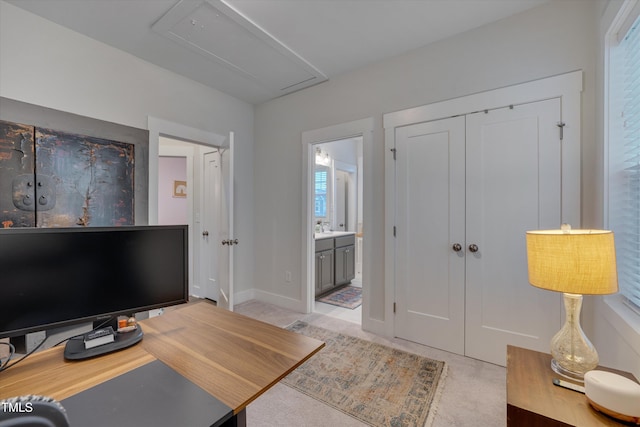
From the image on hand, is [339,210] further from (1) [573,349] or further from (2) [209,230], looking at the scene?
(1) [573,349]

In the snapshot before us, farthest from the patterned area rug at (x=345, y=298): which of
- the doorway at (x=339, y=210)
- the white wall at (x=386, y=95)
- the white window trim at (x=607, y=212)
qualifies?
the white window trim at (x=607, y=212)

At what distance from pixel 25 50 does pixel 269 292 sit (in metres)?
3.21

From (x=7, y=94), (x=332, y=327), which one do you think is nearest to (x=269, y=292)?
(x=332, y=327)

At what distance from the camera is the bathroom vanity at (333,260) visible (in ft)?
12.4

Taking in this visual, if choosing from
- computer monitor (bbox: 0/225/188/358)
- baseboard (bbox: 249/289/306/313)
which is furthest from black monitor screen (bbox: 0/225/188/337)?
baseboard (bbox: 249/289/306/313)

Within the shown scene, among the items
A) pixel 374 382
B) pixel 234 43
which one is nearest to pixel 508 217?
pixel 374 382

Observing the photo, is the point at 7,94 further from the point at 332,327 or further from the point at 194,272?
the point at 332,327

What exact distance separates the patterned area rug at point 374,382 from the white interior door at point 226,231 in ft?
4.12

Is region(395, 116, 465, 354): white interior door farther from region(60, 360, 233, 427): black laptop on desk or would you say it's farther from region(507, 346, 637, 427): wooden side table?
region(60, 360, 233, 427): black laptop on desk

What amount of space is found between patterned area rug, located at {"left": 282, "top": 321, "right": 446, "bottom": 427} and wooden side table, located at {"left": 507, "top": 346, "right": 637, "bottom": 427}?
0.73 meters

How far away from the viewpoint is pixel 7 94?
1.98 meters

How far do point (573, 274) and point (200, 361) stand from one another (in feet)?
4.77

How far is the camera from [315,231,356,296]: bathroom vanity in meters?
3.77

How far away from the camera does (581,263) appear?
1.05m
